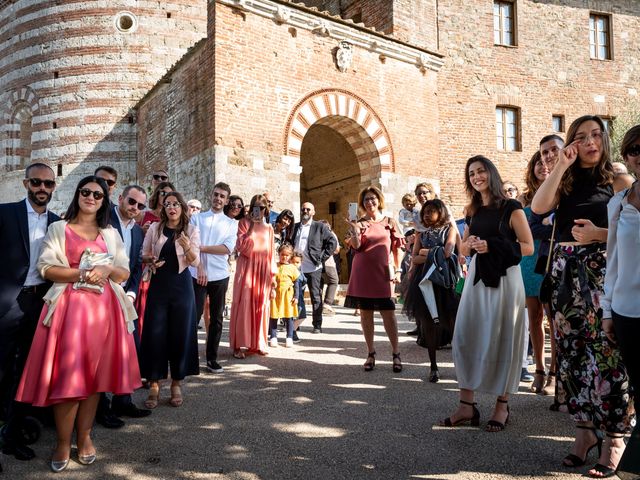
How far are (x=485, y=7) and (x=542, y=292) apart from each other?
48.0 feet

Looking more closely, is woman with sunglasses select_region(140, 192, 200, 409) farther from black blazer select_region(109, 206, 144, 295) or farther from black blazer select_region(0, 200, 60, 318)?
black blazer select_region(0, 200, 60, 318)

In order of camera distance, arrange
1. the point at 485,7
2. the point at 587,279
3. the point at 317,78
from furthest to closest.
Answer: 1. the point at 485,7
2. the point at 317,78
3. the point at 587,279

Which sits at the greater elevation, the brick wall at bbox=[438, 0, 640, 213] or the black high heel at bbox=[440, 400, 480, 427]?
the brick wall at bbox=[438, 0, 640, 213]

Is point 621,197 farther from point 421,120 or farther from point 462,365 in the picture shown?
point 421,120

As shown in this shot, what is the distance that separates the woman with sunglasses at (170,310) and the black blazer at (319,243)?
12.3 ft

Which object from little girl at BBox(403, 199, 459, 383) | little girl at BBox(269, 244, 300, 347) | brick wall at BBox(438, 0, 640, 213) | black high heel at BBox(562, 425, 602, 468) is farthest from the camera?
brick wall at BBox(438, 0, 640, 213)

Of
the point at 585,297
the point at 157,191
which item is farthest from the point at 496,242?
the point at 157,191

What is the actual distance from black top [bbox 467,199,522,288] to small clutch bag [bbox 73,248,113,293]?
2.57 meters

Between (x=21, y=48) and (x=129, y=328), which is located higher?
(x=21, y=48)

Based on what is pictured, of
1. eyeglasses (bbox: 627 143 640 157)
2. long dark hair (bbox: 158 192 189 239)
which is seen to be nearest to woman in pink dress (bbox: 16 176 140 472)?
long dark hair (bbox: 158 192 189 239)

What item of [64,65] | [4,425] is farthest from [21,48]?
[4,425]

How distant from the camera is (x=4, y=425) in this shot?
313 centimetres

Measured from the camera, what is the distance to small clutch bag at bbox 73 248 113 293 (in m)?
3.00

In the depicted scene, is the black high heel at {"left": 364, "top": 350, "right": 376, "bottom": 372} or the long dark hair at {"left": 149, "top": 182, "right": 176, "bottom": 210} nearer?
the long dark hair at {"left": 149, "top": 182, "right": 176, "bottom": 210}
